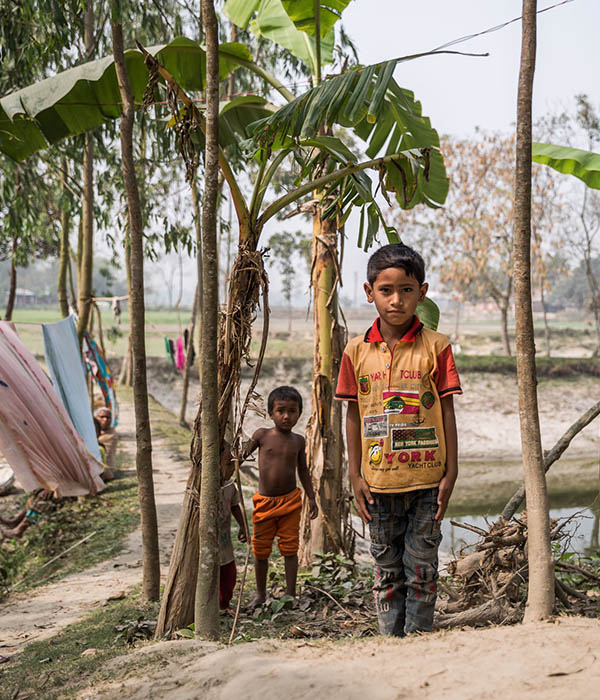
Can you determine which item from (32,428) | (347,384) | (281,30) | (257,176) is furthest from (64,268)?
(347,384)

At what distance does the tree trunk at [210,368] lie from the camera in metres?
2.59

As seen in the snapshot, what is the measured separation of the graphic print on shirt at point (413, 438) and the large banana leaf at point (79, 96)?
271cm

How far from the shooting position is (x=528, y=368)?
2.55 meters

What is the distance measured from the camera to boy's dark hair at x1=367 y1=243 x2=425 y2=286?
2496 mm

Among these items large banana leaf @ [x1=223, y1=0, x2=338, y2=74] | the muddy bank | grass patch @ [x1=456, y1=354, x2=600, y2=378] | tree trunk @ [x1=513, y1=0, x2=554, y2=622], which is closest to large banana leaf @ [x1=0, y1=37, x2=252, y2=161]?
large banana leaf @ [x1=223, y1=0, x2=338, y2=74]

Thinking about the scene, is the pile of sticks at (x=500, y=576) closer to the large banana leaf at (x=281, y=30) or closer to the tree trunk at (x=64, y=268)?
the large banana leaf at (x=281, y=30)

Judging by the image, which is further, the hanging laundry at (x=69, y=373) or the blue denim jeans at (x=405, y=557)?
the hanging laundry at (x=69, y=373)

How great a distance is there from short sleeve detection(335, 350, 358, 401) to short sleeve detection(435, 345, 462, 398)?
322 millimetres

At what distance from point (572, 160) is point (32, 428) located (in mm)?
5040

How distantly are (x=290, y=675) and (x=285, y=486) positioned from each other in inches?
73.9

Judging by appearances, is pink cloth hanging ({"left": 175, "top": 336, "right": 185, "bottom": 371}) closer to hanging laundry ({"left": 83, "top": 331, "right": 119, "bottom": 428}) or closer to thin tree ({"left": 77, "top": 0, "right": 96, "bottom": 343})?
hanging laundry ({"left": 83, "top": 331, "right": 119, "bottom": 428})

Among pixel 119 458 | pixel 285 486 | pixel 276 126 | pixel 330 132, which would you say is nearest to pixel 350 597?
pixel 285 486

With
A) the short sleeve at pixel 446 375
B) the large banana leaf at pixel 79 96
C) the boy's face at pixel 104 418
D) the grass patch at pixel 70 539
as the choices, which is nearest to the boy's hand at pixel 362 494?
the short sleeve at pixel 446 375

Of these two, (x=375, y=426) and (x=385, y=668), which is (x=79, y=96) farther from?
(x=385, y=668)
